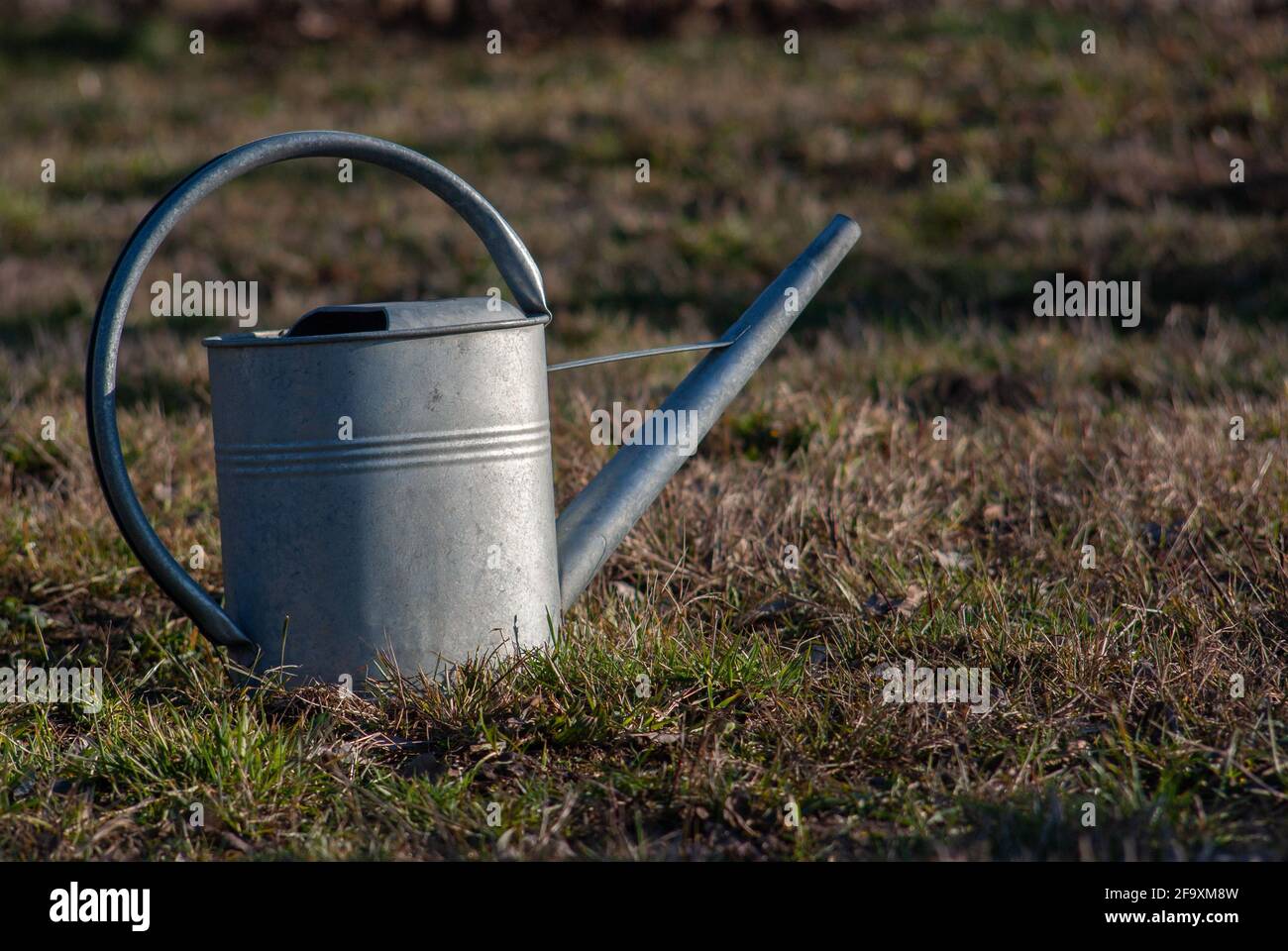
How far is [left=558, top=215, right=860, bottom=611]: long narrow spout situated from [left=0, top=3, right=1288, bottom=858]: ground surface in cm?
16

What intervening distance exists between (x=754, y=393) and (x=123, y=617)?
75.7 inches

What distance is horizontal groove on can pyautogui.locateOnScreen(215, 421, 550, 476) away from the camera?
82.4 inches

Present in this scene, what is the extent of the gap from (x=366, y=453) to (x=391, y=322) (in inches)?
8.6

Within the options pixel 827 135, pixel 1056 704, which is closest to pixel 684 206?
A: pixel 827 135

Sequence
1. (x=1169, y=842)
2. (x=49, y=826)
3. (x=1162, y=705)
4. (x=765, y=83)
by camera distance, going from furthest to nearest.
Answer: (x=765, y=83) < (x=1162, y=705) < (x=49, y=826) < (x=1169, y=842)

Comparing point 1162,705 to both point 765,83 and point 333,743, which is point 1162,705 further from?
point 765,83

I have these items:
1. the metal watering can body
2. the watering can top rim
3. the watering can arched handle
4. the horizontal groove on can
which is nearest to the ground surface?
the metal watering can body

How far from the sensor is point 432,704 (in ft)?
6.96

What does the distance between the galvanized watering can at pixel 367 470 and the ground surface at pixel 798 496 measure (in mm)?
127

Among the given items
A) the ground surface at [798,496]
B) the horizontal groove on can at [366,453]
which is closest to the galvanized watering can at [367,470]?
the horizontal groove on can at [366,453]

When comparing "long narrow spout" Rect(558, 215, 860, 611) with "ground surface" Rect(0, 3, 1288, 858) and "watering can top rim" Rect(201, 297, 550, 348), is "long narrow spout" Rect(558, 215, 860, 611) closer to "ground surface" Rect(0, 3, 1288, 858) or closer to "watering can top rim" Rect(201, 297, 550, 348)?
"ground surface" Rect(0, 3, 1288, 858)

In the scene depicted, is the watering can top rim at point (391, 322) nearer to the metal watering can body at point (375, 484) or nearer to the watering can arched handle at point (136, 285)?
the metal watering can body at point (375, 484)

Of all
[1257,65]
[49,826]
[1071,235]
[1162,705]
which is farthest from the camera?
[1257,65]

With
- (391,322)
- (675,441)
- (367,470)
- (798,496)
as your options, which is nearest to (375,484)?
(367,470)
